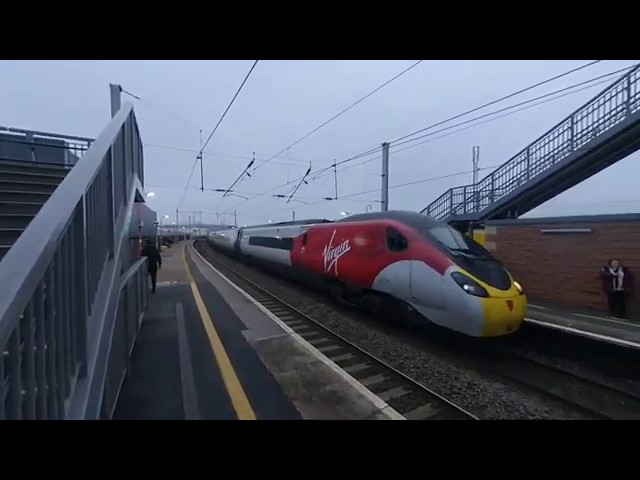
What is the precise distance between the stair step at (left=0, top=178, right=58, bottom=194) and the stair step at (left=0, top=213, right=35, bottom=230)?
73cm

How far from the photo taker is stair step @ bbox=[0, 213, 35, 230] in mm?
3662

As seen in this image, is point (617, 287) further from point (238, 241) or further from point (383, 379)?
point (238, 241)

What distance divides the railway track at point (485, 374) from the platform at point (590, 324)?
2.97ft

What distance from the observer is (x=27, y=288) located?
4.25ft

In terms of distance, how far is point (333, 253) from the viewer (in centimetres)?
883

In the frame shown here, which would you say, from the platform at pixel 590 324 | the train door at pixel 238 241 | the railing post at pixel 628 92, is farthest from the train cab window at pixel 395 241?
the train door at pixel 238 241

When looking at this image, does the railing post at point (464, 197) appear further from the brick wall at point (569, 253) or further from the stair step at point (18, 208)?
the stair step at point (18, 208)

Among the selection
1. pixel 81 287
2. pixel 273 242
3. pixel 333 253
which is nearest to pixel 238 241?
pixel 273 242

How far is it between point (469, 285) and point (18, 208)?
6.33 metres

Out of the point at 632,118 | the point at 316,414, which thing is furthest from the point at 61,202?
the point at 632,118

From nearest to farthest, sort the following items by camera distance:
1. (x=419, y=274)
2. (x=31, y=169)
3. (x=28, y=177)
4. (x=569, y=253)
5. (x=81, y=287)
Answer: (x=81, y=287)
(x=28, y=177)
(x=31, y=169)
(x=419, y=274)
(x=569, y=253)
